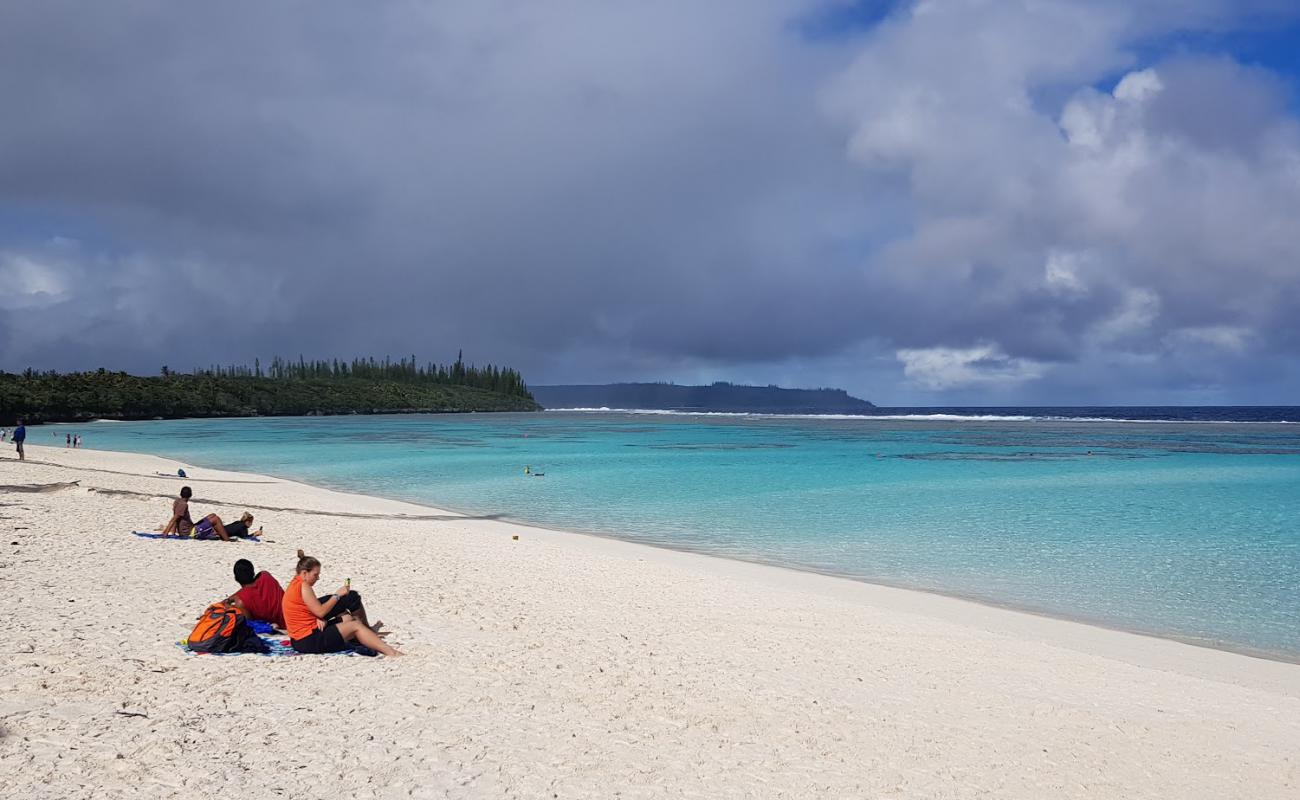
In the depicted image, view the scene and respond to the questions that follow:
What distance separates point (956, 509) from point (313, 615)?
23629 millimetres

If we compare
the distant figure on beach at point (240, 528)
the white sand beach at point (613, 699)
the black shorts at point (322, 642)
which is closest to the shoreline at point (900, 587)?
the white sand beach at point (613, 699)

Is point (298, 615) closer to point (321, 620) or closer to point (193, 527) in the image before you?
point (321, 620)

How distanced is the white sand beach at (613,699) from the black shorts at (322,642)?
0.18 m

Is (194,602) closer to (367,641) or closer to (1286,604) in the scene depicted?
(367,641)

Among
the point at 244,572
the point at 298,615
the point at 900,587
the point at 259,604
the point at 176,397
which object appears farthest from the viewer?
the point at 176,397

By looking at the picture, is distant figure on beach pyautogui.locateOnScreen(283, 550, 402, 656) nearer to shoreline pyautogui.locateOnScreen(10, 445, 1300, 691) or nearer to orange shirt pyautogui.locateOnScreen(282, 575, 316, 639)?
orange shirt pyautogui.locateOnScreen(282, 575, 316, 639)

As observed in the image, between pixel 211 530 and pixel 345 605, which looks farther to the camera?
pixel 211 530

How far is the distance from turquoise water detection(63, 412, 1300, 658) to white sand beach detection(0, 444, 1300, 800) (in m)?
3.36

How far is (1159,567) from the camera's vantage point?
18.0 meters

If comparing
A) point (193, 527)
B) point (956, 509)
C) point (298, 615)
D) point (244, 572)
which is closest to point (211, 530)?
point (193, 527)

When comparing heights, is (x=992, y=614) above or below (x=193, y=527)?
below

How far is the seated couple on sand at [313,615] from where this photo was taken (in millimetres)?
9125

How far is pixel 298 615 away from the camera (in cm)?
934

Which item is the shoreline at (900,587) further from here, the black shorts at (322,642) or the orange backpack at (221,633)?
the orange backpack at (221,633)
